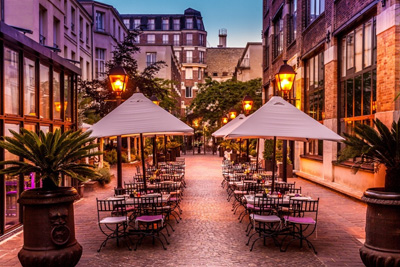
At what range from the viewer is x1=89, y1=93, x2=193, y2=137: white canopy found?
9000mm

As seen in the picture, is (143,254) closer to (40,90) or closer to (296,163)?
(40,90)

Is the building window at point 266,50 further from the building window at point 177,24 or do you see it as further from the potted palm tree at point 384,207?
the building window at point 177,24

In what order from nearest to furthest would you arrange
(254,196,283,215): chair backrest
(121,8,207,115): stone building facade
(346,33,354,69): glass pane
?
(254,196,283,215): chair backrest, (346,33,354,69): glass pane, (121,8,207,115): stone building facade

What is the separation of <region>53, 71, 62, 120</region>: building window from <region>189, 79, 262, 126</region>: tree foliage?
34583 millimetres

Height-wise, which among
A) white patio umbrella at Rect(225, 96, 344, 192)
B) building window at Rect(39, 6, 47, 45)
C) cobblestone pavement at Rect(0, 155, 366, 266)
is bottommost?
cobblestone pavement at Rect(0, 155, 366, 266)

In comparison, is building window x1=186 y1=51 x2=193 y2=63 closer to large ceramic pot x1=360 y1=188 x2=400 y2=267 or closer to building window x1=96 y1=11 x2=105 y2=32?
building window x1=96 y1=11 x2=105 y2=32

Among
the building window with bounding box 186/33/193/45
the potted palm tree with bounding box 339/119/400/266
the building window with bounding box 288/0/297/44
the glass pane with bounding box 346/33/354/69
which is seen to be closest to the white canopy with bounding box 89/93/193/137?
the potted palm tree with bounding box 339/119/400/266

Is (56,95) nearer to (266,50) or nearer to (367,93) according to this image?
(367,93)

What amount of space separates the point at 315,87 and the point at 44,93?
13.2 metres

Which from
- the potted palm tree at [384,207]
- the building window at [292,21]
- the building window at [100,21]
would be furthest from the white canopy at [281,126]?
the building window at [100,21]

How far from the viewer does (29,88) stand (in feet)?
38.1

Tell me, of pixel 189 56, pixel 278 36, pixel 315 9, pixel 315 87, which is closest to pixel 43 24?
pixel 315 9

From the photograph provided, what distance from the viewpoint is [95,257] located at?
312 inches

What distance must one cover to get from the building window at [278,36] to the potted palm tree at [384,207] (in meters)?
22.6
